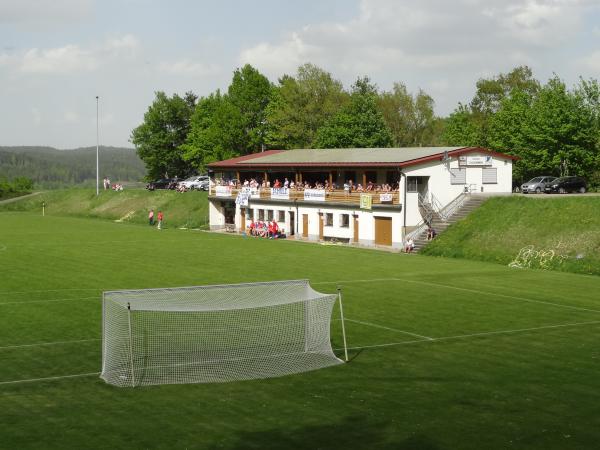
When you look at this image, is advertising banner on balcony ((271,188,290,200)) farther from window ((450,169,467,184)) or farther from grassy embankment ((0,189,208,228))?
window ((450,169,467,184))

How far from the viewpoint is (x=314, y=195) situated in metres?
66.9

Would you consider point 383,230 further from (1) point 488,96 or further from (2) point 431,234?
(1) point 488,96

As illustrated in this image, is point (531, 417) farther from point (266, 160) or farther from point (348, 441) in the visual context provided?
point (266, 160)

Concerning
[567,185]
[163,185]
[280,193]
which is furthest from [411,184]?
[163,185]

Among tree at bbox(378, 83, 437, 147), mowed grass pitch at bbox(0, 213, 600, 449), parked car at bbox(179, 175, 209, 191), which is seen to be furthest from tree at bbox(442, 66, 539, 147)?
mowed grass pitch at bbox(0, 213, 600, 449)

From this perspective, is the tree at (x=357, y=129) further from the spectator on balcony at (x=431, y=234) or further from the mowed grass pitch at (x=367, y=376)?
the mowed grass pitch at (x=367, y=376)

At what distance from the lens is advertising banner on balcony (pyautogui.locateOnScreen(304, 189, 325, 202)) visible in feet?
217

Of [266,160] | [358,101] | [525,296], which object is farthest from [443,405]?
[358,101]

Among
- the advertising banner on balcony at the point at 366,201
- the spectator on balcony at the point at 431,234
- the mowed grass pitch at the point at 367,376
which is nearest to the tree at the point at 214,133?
the advertising banner on balcony at the point at 366,201

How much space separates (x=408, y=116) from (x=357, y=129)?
109 feet

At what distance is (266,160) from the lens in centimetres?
7800

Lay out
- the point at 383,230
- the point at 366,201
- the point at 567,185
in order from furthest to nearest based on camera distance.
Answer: the point at 567,185, the point at 366,201, the point at 383,230

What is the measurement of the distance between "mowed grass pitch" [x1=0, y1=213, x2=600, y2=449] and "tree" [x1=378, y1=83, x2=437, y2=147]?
84863 mm

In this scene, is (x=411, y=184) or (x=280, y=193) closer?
(x=411, y=184)
